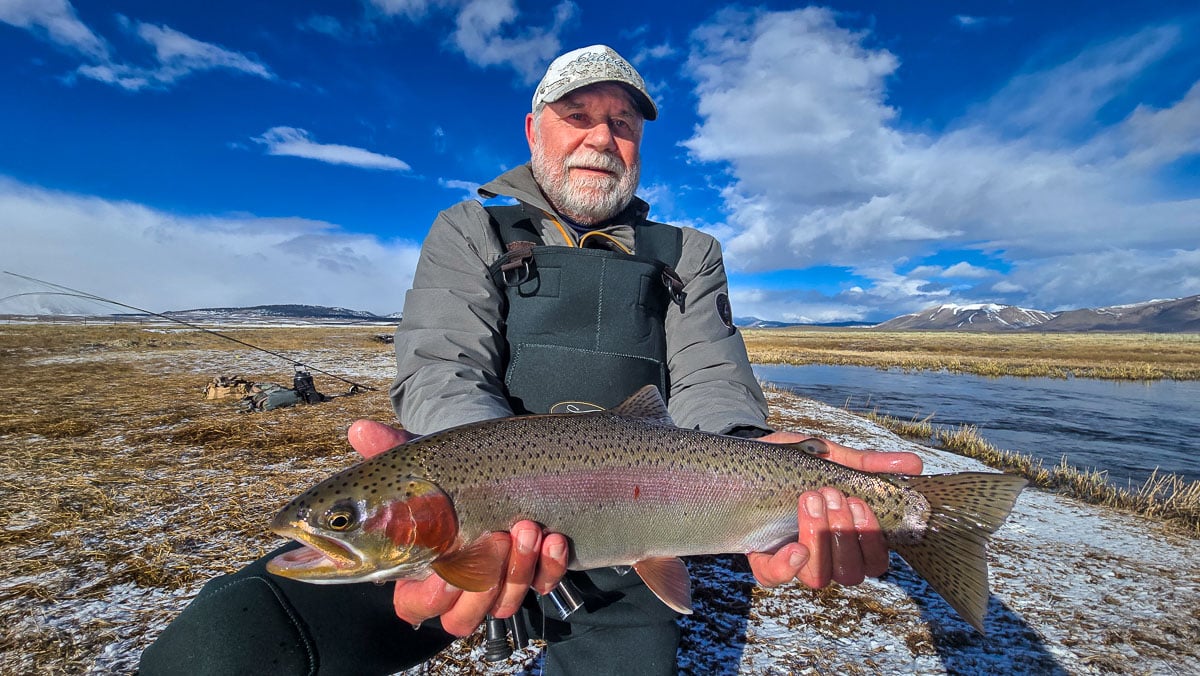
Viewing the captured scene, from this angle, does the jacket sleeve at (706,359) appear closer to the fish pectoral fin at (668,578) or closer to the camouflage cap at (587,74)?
the fish pectoral fin at (668,578)

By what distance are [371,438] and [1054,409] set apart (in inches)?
964

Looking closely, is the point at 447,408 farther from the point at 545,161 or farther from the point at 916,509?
the point at 916,509

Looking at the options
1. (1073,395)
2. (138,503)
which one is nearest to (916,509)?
(138,503)

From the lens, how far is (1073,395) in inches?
922

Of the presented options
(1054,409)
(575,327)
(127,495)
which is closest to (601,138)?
(575,327)

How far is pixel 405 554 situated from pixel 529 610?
3.57 feet

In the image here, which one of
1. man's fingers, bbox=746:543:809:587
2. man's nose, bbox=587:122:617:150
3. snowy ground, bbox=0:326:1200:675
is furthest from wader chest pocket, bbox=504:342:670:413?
snowy ground, bbox=0:326:1200:675

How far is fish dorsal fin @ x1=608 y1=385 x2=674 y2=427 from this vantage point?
271 cm

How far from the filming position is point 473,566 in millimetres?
2137

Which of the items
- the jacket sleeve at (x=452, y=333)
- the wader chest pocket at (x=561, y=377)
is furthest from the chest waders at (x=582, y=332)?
the jacket sleeve at (x=452, y=333)

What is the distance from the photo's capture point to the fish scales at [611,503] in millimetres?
2102

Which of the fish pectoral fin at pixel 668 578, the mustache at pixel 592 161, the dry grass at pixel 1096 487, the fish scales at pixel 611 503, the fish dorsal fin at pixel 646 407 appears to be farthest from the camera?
the dry grass at pixel 1096 487

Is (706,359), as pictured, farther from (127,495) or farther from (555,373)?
(127,495)

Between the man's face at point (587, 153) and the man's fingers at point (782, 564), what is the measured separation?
2.46m
